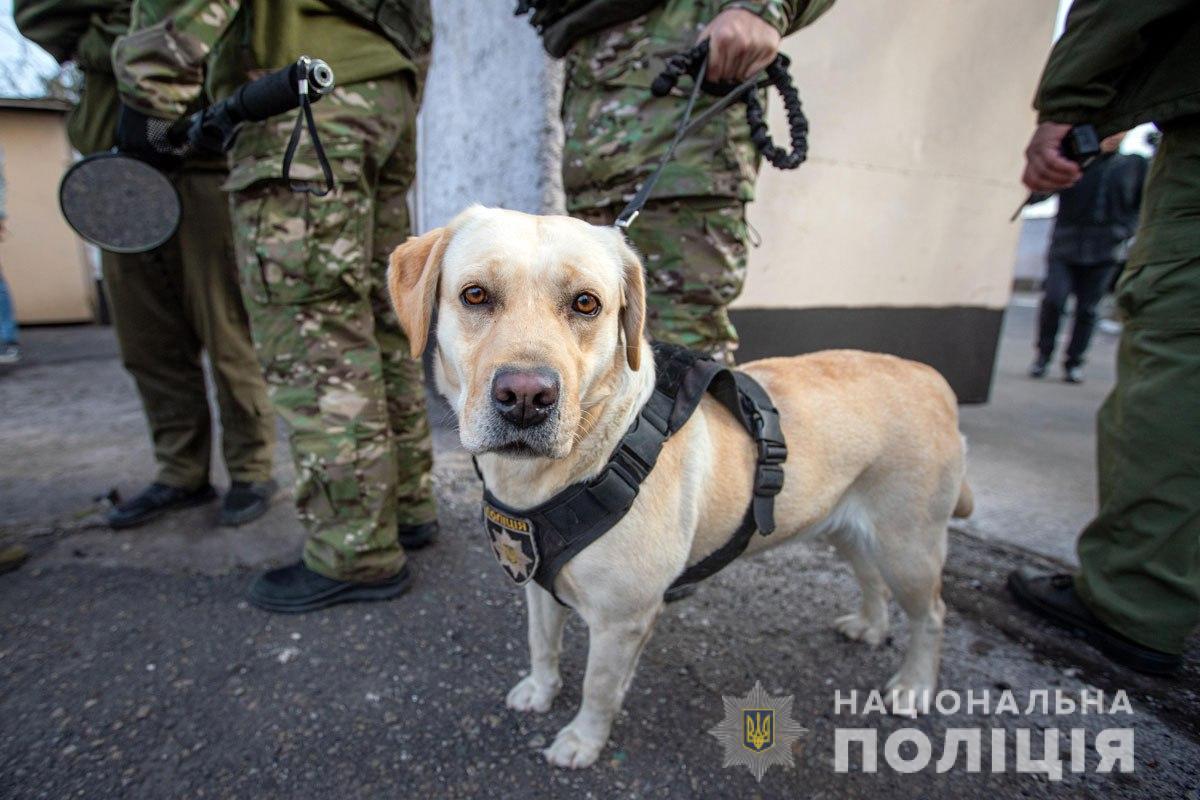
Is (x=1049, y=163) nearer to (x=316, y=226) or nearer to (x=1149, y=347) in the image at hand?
(x=1149, y=347)

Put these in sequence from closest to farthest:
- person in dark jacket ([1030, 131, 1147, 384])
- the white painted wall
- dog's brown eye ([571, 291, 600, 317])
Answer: dog's brown eye ([571, 291, 600, 317]), the white painted wall, person in dark jacket ([1030, 131, 1147, 384])

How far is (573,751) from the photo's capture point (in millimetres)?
1531

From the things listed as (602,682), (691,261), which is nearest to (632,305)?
(691,261)

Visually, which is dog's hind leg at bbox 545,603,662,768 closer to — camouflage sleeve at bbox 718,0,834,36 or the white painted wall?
camouflage sleeve at bbox 718,0,834,36

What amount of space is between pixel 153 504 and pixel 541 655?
83.2 inches

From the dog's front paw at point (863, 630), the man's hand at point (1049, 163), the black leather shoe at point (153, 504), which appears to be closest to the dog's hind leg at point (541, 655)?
the dog's front paw at point (863, 630)

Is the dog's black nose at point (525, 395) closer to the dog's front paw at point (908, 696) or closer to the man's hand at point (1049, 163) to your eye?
the dog's front paw at point (908, 696)

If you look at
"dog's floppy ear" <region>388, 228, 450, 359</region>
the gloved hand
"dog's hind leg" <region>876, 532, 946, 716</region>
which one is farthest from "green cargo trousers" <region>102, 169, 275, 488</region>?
"dog's hind leg" <region>876, 532, 946, 716</region>

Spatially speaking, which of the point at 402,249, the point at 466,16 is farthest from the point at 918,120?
the point at 402,249

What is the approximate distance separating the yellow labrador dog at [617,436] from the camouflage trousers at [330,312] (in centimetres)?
61

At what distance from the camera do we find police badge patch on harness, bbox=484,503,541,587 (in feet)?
4.61

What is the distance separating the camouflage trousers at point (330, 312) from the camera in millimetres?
1877

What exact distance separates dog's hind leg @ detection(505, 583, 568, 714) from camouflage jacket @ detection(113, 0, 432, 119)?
1.79 meters

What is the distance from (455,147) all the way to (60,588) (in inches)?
122
